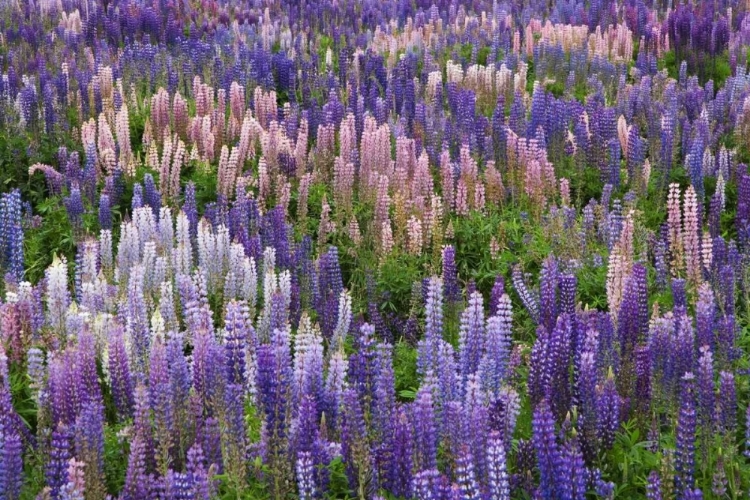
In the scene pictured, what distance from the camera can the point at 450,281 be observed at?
7.60m

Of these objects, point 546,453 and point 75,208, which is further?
point 75,208

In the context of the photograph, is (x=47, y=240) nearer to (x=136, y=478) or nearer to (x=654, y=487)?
(x=136, y=478)

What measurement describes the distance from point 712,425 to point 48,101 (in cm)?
869

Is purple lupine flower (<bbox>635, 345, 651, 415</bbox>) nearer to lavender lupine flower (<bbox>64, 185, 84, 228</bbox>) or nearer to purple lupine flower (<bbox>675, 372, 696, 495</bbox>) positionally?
purple lupine flower (<bbox>675, 372, 696, 495</bbox>)

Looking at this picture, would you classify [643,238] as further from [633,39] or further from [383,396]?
[633,39]

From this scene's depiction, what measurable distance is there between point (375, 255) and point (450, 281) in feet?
4.73

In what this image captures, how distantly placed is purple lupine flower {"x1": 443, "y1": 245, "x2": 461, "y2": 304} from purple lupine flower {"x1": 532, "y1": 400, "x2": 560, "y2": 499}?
2.66m

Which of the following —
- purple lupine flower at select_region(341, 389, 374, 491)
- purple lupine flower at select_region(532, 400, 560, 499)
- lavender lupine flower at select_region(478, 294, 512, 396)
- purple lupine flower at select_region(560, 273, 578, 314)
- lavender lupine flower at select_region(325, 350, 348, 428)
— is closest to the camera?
purple lupine flower at select_region(532, 400, 560, 499)

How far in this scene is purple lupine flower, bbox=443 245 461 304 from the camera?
296 inches

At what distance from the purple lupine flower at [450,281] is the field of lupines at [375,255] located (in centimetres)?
2

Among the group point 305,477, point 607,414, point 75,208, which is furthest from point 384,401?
point 75,208

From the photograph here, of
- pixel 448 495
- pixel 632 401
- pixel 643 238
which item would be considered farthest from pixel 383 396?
pixel 643 238

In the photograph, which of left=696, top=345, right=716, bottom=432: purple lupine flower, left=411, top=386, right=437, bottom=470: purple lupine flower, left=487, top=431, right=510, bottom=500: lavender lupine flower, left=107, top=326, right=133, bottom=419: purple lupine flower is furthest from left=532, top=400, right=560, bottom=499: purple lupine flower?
left=107, top=326, right=133, bottom=419: purple lupine flower

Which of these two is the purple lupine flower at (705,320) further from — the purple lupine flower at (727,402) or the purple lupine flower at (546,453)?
the purple lupine flower at (546,453)
